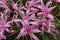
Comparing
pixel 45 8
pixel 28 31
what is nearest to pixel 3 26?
pixel 28 31

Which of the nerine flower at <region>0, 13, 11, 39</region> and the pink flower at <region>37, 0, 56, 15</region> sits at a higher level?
the pink flower at <region>37, 0, 56, 15</region>

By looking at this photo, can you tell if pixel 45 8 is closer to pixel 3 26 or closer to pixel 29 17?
pixel 29 17

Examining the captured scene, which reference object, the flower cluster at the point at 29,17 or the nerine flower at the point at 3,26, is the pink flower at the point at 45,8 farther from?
the nerine flower at the point at 3,26

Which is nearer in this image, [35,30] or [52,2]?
[35,30]

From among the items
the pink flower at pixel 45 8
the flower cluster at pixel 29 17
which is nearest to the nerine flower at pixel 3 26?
the flower cluster at pixel 29 17

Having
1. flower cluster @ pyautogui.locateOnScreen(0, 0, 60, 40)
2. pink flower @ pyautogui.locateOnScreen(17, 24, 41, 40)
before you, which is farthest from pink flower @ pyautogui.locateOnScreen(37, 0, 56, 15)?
pink flower @ pyautogui.locateOnScreen(17, 24, 41, 40)

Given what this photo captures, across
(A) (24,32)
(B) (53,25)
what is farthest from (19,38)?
(B) (53,25)

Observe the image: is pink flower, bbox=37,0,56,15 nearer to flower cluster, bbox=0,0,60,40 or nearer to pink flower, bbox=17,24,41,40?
flower cluster, bbox=0,0,60,40

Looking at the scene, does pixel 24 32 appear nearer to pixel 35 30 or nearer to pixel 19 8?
pixel 35 30
